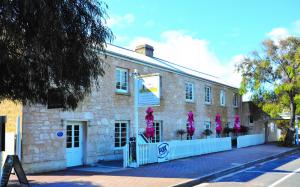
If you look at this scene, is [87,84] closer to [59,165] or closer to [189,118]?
[59,165]

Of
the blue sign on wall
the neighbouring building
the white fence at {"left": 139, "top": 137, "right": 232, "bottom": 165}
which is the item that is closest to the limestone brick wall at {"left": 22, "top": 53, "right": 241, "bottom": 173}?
the blue sign on wall

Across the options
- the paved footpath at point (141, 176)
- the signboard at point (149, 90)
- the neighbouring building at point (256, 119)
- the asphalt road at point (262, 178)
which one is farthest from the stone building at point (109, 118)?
the neighbouring building at point (256, 119)

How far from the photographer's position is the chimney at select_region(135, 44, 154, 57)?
969 inches

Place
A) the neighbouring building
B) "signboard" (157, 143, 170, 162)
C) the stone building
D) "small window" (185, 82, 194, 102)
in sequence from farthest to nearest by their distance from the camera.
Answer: the neighbouring building, "small window" (185, 82, 194, 102), "signboard" (157, 143, 170, 162), the stone building

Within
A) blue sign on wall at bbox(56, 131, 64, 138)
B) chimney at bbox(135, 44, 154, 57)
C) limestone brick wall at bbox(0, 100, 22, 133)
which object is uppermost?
chimney at bbox(135, 44, 154, 57)

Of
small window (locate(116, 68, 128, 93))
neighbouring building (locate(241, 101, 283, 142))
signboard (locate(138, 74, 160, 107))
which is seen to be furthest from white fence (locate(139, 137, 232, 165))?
neighbouring building (locate(241, 101, 283, 142))

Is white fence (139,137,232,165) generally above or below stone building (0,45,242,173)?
below

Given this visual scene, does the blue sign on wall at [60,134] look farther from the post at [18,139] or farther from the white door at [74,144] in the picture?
the post at [18,139]

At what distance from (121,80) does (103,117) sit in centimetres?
255

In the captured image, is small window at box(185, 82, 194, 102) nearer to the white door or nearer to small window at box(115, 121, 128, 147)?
small window at box(115, 121, 128, 147)

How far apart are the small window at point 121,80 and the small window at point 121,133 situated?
1683mm

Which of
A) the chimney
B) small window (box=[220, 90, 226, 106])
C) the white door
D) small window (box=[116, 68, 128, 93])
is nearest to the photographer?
the white door

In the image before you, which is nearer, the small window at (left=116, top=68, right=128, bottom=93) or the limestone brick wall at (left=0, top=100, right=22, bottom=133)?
the limestone brick wall at (left=0, top=100, right=22, bottom=133)

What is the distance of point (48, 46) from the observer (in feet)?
21.5
